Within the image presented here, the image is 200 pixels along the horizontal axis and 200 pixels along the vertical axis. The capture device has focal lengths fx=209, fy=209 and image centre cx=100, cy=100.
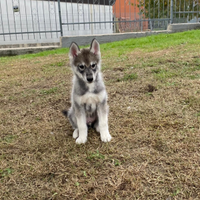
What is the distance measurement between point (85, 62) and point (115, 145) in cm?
118

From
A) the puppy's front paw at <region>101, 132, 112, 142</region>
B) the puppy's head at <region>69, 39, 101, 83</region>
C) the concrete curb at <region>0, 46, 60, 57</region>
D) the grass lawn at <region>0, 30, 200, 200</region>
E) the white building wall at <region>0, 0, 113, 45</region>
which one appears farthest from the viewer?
the white building wall at <region>0, 0, 113, 45</region>

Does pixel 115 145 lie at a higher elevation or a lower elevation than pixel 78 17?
lower

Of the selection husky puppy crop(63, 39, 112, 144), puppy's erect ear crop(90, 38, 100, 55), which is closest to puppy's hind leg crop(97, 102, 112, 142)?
husky puppy crop(63, 39, 112, 144)

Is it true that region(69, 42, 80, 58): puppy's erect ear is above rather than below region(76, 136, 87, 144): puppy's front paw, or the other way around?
above

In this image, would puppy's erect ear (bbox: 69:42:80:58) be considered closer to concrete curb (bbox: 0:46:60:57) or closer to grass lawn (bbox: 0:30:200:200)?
grass lawn (bbox: 0:30:200:200)

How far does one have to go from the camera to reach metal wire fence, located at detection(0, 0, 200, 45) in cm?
1205

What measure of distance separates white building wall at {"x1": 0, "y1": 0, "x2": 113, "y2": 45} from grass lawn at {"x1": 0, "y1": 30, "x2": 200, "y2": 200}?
804cm

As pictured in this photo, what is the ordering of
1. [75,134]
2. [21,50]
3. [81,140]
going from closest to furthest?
[81,140], [75,134], [21,50]

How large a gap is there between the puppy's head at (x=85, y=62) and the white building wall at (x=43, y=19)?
10087mm

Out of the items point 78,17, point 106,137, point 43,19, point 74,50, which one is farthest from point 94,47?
point 43,19

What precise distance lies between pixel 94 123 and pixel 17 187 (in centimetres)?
148

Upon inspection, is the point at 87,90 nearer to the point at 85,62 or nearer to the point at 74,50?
the point at 85,62

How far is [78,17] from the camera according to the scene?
495 inches

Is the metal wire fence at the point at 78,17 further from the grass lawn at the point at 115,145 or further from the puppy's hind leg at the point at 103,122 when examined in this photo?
the puppy's hind leg at the point at 103,122
